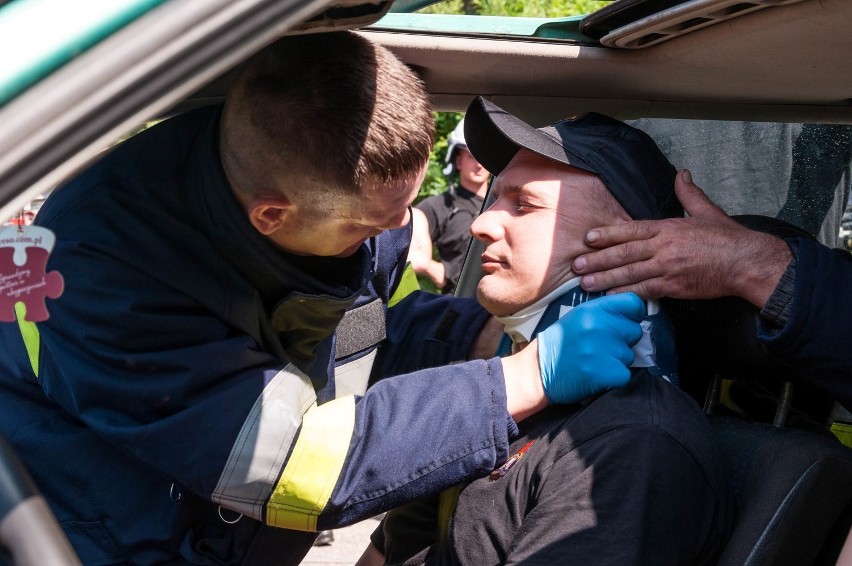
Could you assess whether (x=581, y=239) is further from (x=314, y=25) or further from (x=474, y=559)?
(x=314, y=25)

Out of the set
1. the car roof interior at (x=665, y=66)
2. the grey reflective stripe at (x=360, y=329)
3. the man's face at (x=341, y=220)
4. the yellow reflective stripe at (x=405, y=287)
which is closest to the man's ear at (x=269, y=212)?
the man's face at (x=341, y=220)

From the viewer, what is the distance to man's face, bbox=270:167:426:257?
1.86 m

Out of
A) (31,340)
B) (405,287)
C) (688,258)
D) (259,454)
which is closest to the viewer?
(259,454)

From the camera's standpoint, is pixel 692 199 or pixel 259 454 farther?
pixel 692 199

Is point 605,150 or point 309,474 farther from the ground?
point 605,150

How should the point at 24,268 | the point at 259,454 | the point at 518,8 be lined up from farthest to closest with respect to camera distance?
the point at 518,8 → the point at 259,454 → the point at 24,268

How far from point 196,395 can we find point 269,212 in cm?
38

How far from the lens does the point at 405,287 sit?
106 inches

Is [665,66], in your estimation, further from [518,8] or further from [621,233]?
[518,8]

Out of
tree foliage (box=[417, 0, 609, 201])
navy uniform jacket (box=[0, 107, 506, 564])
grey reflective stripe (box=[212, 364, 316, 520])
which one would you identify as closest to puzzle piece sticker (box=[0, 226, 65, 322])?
navy uniform jacket (box=[0, 107, 506, 564])

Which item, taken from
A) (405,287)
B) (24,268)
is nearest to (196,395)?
(24,268)

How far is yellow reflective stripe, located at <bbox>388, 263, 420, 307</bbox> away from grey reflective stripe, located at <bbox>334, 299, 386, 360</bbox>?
0.20 metres

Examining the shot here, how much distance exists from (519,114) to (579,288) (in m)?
0.60

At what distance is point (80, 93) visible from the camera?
0.95m
